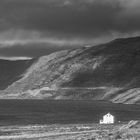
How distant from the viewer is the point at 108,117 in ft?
417

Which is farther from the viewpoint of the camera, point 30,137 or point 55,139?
point 30,137

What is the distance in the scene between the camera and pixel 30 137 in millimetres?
79125

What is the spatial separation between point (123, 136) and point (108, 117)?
58295mm

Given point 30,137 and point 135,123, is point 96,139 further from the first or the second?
point 135,123

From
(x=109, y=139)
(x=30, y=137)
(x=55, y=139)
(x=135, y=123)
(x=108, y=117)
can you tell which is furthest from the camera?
(x=108, y=117)

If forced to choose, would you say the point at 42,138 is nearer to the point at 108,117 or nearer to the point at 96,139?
the point at 96,139

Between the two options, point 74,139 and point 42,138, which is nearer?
point 74,139

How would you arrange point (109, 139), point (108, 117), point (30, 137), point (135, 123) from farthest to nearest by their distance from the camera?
point (108, 117), point (135, 123), point (30, 137), point (109, 139)

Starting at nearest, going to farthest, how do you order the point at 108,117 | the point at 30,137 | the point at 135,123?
the point at 30,137 < the point at 135,123 < the point at 108,117

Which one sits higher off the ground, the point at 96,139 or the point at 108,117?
the point at 108,117

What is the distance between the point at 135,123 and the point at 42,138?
20890 mm

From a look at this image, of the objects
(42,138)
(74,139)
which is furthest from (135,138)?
(42,138)

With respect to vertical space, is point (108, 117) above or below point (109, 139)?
above

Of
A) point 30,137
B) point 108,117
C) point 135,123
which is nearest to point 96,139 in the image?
point 30,137
